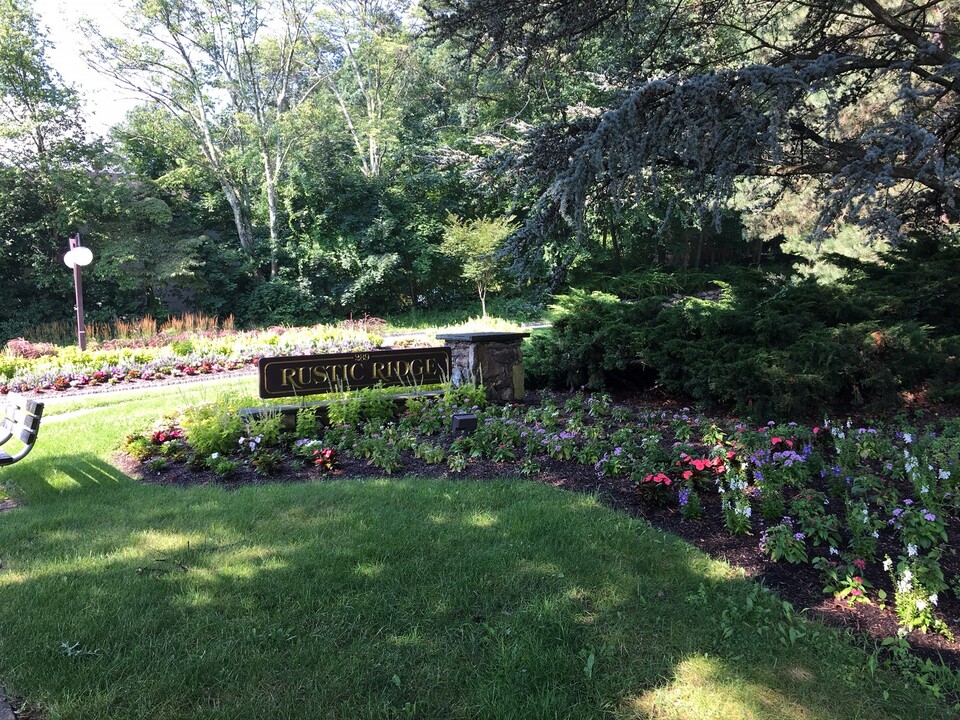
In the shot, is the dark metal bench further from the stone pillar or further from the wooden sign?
the stone pillar

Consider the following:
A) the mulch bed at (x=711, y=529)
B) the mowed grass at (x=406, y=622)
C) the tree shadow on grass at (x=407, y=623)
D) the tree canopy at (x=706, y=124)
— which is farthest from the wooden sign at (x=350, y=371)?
the tree canopy at (x=706, y=124)

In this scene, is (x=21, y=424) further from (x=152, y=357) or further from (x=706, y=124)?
(x=152, y=357)

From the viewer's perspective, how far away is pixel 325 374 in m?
6.07

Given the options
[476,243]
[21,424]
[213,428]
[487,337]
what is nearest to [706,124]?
[487,337]

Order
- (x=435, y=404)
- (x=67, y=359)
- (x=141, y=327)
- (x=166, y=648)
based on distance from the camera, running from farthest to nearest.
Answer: (x=141, y=327), (x=67, y=359), (x=435, y=404), (x=166, y=648)

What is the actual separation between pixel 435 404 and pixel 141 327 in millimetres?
12441

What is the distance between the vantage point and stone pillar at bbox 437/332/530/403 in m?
6.38

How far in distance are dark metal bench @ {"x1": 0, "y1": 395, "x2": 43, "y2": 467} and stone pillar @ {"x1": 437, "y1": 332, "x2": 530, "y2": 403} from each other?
12.1 ft

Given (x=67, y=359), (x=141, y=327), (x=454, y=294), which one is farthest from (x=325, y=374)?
(x=454, y=294)

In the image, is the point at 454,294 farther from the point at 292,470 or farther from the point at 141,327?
the point at 292,470

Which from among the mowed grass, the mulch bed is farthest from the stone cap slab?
the mowed grass

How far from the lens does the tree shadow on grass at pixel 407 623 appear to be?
1959mm

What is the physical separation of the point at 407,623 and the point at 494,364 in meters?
4.20

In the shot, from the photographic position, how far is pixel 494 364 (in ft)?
21.1
